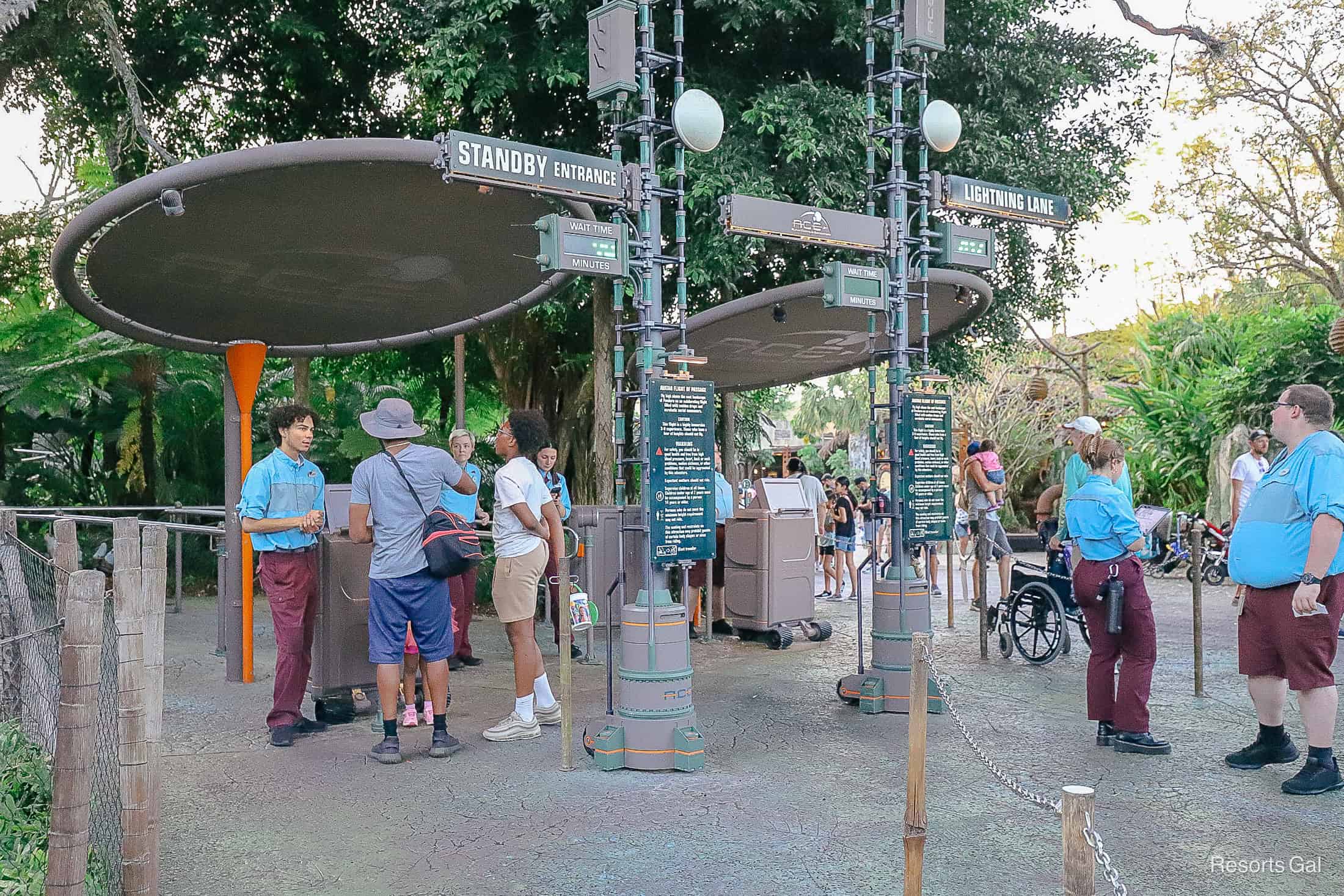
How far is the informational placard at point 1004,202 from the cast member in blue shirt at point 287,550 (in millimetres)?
4271

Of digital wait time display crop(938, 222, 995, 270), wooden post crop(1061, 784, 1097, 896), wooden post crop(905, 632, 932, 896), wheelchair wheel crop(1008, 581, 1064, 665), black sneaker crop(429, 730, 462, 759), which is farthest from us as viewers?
wheelchair wheel crop(1008, 581, 1064, 665)

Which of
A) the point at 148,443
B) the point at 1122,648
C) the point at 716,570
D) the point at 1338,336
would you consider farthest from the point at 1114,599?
the point at 148,443

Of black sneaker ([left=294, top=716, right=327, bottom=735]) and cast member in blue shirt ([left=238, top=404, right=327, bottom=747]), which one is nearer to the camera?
cast member in blue shirt ([left=238, top=404, right=327, bottom=747])

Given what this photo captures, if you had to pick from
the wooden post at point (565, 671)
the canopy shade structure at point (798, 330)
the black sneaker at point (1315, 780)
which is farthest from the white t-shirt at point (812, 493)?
the black sneaker at point (1315, 780)

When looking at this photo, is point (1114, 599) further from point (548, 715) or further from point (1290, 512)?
point (548, 715)

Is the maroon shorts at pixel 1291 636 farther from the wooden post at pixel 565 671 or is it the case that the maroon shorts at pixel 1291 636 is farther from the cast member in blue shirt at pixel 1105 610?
the wooden post at pixel 565 671

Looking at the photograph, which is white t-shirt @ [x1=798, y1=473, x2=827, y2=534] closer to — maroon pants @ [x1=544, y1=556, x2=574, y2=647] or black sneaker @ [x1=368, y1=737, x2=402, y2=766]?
maroon pants @ [x1=544, y1=556, x2=574, y2=647]

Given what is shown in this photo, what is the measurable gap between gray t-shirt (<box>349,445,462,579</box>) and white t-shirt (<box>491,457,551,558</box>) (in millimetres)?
414

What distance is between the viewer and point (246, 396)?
872cm

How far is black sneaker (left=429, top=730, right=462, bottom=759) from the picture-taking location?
6145mm

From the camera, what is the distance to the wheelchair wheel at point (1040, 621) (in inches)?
353

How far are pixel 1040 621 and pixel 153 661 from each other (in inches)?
280

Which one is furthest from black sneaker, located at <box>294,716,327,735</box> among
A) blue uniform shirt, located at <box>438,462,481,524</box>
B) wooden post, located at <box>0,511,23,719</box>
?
blue uniform shirt, located at <box>438,462,481,524</box>

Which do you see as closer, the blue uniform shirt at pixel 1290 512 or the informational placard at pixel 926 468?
the blue uniform shirt at pixel 1290 512
